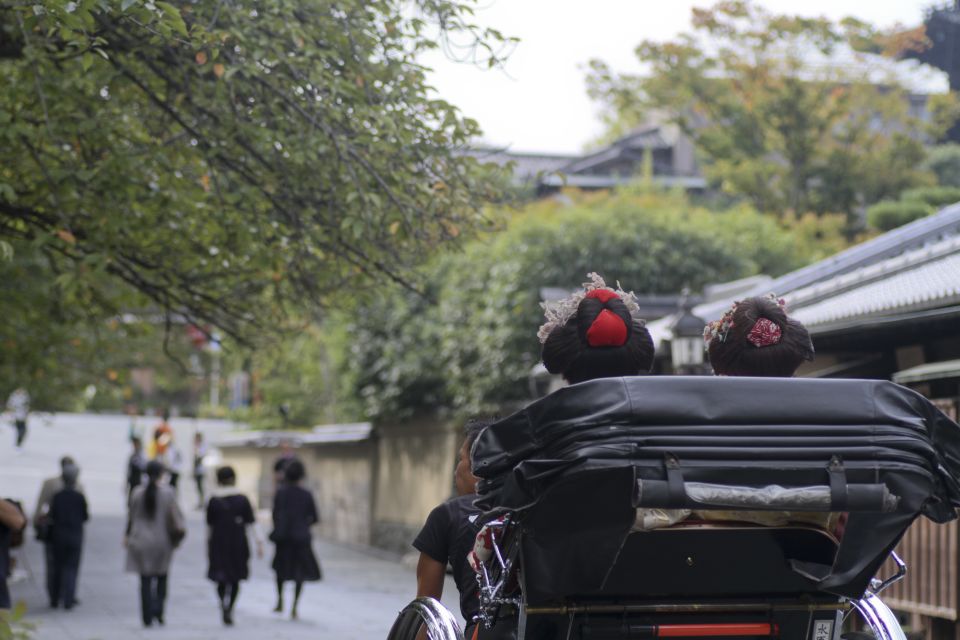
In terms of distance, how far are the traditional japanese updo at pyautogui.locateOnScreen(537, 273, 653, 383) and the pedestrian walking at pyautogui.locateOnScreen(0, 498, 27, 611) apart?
17.3ft

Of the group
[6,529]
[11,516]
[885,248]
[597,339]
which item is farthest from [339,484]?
[597,339]

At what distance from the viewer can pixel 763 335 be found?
4.58 m

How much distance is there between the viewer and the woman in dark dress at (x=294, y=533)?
49.8 ft

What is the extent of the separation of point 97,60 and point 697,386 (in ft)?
18.2

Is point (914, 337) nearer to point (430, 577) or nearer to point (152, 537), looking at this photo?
point (430, 577)

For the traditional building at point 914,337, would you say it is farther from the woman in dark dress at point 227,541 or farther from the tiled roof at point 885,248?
the woman in dark dress at point 227,541

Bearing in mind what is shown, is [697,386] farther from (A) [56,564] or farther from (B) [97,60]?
(A) [56,564]

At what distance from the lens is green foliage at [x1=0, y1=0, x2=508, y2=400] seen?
7.69 metres

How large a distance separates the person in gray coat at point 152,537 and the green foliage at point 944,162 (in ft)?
63.5

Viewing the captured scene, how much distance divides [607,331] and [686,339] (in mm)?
8808

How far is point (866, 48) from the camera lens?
27.9 m

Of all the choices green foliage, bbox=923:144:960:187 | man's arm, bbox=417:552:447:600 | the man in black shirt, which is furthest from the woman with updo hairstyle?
green foliage, bbox=923:144:960:187

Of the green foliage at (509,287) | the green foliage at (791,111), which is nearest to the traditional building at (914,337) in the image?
the green foliage at (509,287)

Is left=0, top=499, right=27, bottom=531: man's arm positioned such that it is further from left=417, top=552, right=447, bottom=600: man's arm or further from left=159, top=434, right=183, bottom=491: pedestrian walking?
left=159, top=434, right=183, bottom=491: pedestrian walking
